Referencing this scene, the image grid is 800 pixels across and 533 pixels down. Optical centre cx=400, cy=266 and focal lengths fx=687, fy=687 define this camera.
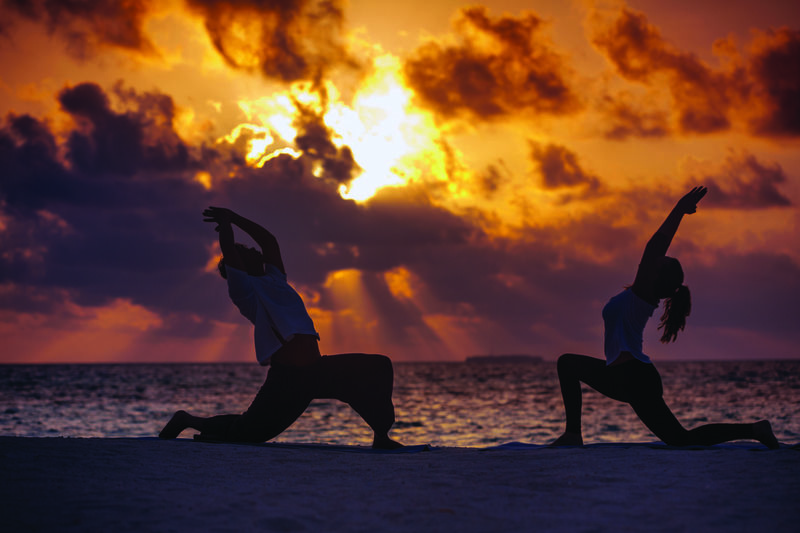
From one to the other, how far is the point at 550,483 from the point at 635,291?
2.18 m

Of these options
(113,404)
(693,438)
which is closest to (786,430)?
(693,438)

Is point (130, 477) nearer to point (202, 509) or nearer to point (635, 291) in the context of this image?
point (202, 509)

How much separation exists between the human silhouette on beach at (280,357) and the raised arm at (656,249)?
7.87 feet

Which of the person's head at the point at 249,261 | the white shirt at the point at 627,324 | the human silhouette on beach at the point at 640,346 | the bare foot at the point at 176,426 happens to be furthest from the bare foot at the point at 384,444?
the white shirt at the point at 627,324

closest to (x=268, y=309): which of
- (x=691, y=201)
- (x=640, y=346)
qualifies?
(x=640, y=346)

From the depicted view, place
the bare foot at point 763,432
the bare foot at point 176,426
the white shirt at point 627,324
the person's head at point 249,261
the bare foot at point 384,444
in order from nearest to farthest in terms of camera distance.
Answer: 1. the bare foot at point 763,432
2. the white shirt at point 627,324
3. the person's head at point 249,261
4. the bare foot at point 384,444
5. the bare foot at point 176,426

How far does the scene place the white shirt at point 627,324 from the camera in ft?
20.1

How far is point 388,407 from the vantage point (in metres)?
6.41

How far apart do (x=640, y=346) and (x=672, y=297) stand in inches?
21.7

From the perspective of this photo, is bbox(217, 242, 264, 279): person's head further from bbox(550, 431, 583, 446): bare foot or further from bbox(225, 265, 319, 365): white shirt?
bbox(550, 431, 583, 446): bare foot

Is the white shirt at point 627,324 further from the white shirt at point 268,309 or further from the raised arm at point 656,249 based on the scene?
the white shirt at point 268,309

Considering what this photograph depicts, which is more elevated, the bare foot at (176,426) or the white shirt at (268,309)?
the white shirt at (268,309)

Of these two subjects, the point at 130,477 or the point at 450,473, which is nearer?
the point at 130,477

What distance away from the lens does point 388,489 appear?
182 inches
